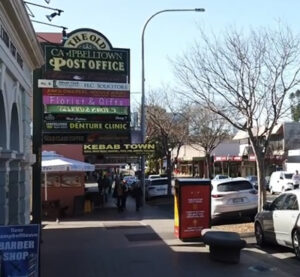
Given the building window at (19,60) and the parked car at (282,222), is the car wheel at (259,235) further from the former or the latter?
the building window at (19,60)

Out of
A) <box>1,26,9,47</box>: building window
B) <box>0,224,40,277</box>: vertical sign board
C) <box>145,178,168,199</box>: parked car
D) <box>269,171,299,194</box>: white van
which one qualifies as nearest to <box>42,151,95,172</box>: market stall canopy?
<box>1,26,9,47</box>: building window

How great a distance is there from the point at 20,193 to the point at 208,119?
33087 mm

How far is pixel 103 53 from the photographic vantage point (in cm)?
1691

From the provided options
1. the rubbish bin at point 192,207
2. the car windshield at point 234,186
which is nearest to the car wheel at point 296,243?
the rubbish bin at point 192,207

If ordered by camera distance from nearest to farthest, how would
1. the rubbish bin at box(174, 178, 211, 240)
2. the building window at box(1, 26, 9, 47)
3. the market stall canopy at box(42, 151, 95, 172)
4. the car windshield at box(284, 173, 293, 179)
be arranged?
the building window at box(1, 26, 9, 47) → the rubbish bin at box(174, 178, 211, 240) → the market stall canopy at box(42, 151, 95, 172) → the car windshield at box(284, 173, 293, 179)

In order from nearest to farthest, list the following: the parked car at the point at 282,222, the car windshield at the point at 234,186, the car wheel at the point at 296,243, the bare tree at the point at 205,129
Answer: the car wheel at the point at 296,243 → the parked car at the point at 282,222 → the car windshield at the point at 234,186 → the bare tree at the point at 205,129

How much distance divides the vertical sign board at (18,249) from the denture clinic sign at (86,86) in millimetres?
8899

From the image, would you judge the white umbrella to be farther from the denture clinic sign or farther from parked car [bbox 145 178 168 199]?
parked car [bbox 145 178 168 199]

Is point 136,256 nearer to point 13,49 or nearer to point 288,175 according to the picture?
point 13,49

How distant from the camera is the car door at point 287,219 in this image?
42.3 ft

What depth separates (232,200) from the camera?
20656mm

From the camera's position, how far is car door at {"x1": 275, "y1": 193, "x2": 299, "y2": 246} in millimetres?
12898

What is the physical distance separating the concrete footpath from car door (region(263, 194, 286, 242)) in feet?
1.67

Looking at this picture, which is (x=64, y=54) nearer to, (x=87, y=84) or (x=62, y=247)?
(x=87, y=84)
